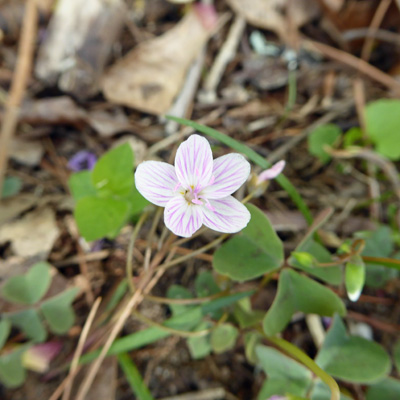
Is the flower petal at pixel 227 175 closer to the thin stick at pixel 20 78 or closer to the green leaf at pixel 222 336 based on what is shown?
the green leaf at pixel 222 336

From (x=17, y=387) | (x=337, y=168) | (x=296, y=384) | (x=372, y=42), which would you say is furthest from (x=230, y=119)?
(x=17, y=387)

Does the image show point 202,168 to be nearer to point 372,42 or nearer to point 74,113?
point 74,113

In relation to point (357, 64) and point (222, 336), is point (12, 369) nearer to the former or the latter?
point (222, 336)

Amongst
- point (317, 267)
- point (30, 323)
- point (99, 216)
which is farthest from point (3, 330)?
point (317, 267)

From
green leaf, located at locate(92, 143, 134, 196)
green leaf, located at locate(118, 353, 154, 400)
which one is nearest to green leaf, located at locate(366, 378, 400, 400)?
green leaf, located at locate(118, 353, 154, 400)

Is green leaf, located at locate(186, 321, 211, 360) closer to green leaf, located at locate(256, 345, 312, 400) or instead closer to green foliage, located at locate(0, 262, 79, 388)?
green leaf, located at locate(256, 345, 312, 400)
